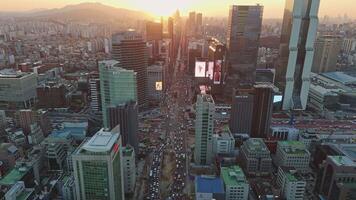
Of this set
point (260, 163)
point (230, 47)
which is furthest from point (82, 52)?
point (260, 163)

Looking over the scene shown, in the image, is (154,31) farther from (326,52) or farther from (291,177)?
(291,177)

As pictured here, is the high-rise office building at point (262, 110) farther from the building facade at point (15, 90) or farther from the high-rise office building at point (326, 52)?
the high-rise office building at point (326, 52)

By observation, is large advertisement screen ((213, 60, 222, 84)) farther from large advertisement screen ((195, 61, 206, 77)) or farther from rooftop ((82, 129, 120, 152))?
rooftop ((82, 129, 120, 152))

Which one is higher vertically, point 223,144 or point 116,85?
point 116,85

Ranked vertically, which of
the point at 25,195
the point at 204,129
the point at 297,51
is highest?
the point at 297,51

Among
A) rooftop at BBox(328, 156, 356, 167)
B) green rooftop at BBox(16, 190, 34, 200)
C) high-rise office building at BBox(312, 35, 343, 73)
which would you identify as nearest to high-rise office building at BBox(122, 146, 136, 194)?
green rooftop at BBox(16, 190, 34, 200)

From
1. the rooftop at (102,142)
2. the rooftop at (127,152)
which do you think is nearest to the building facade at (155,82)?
the rooftop at (127,152)

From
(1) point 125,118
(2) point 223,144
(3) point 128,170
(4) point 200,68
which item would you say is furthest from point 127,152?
(4) point 200,68
